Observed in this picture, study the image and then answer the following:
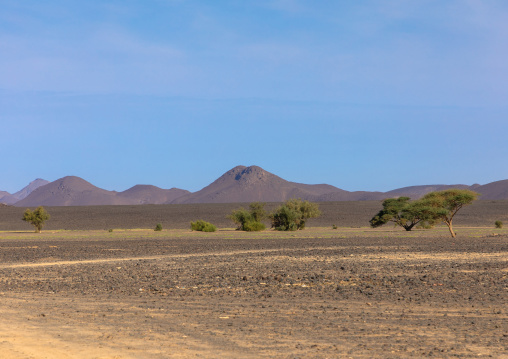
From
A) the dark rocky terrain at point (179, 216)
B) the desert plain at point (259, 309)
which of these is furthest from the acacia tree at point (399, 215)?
the desert plain at point (259, 309)

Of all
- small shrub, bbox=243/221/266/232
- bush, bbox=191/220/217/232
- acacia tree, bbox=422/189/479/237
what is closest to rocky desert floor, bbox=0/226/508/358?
acacia tree, bbox=422/189/479/237

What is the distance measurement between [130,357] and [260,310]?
190 inches

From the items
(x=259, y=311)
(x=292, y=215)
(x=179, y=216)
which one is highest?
(x=179, y=216)

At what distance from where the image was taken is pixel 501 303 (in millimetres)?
13375

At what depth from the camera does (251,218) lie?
79.6 m

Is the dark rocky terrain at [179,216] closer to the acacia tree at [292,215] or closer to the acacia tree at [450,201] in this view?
the acacia tree at [292,215]

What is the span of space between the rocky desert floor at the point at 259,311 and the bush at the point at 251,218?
2051 inches

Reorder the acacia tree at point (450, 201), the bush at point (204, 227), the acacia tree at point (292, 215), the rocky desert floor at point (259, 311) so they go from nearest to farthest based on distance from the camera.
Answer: the rocky desert floor at point (259, 311), the acacia tree at point (450, 201), the bush at point (204, 227), the acacia tree at point (292, 215)

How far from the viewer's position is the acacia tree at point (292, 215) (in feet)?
251

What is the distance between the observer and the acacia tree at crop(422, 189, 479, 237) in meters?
51.1

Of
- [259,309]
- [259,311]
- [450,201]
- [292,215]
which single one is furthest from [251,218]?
[259,311]

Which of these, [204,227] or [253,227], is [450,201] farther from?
[204,227]

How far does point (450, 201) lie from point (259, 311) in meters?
42.7

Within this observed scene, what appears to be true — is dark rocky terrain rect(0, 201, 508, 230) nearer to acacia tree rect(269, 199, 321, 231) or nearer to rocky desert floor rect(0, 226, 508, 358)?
acacia tree rect(269, 199, 321, 231)
